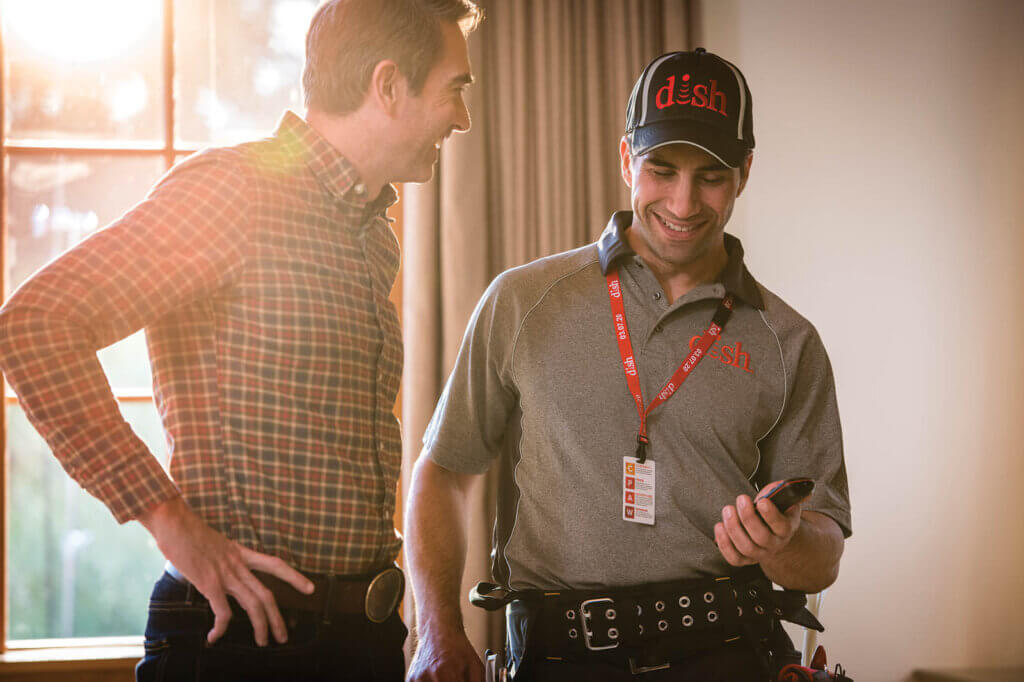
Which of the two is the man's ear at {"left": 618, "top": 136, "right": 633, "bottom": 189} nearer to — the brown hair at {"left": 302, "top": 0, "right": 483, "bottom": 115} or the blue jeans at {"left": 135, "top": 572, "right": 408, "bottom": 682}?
the brown hair at {"left": 302, "top": 0, "right": 483, "bottom": 115}

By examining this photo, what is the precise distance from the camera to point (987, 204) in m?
1.99

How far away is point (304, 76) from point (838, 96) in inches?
64.8

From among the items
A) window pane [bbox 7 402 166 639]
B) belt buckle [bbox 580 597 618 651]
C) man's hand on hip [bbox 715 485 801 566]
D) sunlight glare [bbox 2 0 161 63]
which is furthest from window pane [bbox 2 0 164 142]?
man's hand on hip [bbox 715 485 801 566]

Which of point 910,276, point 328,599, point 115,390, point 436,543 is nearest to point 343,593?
point 328,599

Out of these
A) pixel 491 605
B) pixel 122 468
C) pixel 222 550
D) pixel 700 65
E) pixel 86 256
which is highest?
pixel 700 65

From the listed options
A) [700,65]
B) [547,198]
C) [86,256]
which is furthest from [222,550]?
[547,198]

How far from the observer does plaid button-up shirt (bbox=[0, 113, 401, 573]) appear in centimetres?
93

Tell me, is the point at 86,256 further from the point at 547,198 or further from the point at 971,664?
the point at 971,664

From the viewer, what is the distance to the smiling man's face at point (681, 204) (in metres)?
1.53

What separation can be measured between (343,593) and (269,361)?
1.11 ft

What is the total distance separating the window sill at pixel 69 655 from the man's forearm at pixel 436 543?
148 cm

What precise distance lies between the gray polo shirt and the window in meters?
1.58

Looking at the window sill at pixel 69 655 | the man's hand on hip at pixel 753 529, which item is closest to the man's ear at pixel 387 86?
the man's hand on hip at pixel 753 529

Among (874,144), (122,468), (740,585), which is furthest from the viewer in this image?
(874,144)
